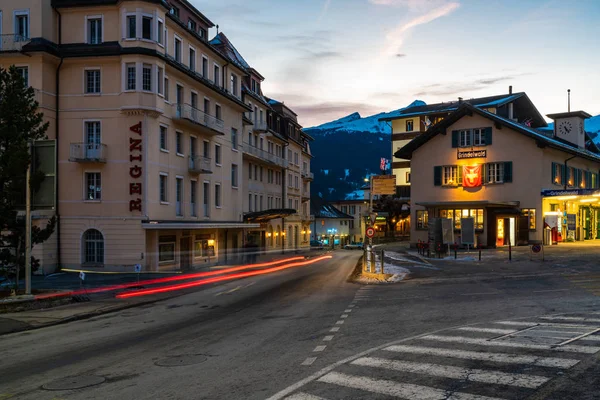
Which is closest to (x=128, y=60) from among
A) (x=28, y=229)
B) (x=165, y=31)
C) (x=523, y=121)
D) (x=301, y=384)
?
(x=165, y=31)

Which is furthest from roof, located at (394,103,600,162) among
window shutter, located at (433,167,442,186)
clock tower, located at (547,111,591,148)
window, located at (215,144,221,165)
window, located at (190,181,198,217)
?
window, located at (190,181,198,217)

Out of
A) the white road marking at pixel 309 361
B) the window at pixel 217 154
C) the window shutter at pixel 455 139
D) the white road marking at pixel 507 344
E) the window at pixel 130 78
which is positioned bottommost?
the white road marking at pixel 309 361

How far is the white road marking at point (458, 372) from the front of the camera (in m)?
7.84

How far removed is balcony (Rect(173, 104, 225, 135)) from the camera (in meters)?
36.7

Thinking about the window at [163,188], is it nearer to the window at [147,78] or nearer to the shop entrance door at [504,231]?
the window at [147,78]

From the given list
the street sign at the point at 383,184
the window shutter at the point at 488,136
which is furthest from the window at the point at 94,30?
the window shutter at the point at 488,136

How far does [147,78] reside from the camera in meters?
33.3

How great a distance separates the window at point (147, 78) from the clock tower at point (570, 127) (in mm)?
38701

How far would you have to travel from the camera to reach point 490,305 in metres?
16.5

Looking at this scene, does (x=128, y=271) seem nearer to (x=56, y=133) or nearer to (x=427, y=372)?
(x=56, y=133)

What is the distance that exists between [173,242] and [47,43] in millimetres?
13905

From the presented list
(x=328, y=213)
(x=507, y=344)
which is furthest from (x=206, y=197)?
(x=328, y=213)

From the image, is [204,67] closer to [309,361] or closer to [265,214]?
[265,214]

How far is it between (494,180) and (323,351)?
3743 centimetres
